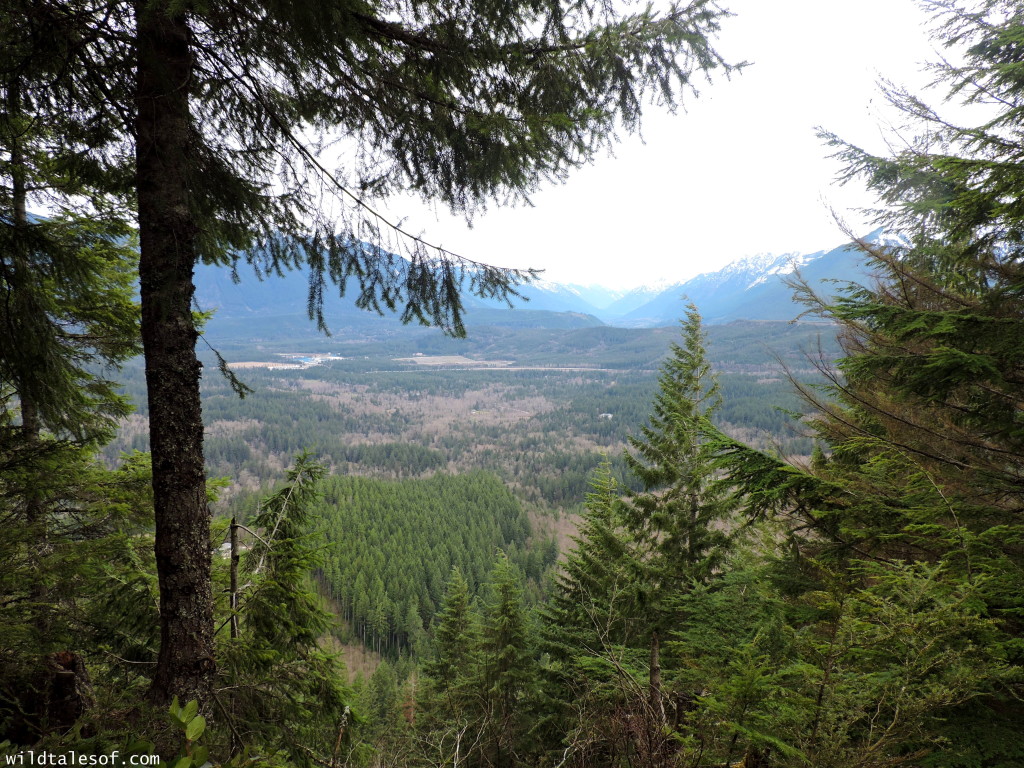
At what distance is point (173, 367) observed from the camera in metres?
2.44

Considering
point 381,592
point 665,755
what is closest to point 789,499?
point 665,755

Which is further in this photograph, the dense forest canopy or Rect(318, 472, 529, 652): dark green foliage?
Rect(318, 472, 529, 652): dark green foliage

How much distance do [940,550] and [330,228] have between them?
19.7ft

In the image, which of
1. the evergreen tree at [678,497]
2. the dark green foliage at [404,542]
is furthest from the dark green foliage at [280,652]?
the dark green foliage at [404,542]

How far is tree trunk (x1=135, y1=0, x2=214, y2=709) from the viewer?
92.8 inches

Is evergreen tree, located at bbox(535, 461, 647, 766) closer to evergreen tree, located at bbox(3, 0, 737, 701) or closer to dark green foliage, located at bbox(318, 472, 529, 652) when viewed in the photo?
evergreen tree, located at bbox(3, 0, 737, 701)

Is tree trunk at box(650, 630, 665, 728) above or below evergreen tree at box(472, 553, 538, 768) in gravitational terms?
above

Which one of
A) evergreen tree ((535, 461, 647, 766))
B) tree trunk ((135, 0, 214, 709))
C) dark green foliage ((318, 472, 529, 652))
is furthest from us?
dark green foliage ((318, 472, 529, 652))

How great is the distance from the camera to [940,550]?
3883mm

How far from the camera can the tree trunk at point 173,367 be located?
7.73 feet

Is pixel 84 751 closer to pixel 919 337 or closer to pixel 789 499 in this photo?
pixel 789 499

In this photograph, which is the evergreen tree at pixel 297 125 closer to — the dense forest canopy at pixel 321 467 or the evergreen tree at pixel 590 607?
the dense forest canopy at pixel 321 467

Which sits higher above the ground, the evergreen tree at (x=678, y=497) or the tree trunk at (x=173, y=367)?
the tree trunk at (x=173, y=367)

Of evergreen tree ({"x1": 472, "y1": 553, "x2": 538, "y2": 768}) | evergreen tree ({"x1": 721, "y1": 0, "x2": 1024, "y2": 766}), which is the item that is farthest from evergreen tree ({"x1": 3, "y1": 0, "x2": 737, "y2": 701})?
evergreen tree ({"x1": 472, "y1": 553, "x2": 538, "y2": 768})
